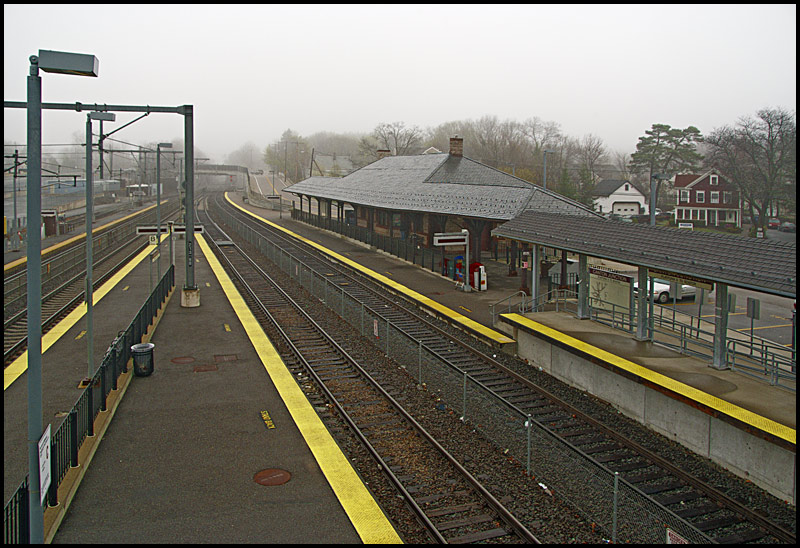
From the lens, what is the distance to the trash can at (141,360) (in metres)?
15.2

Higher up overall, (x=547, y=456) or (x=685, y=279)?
(x=685, y=279)

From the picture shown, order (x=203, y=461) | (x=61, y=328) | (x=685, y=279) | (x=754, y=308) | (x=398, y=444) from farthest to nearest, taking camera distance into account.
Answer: (x=61, y=328)
(x=685, y=279)
(x=754, y=308)
(x=398, y=444)
(x=203, y=461)

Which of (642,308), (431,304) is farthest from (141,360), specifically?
(642,308)

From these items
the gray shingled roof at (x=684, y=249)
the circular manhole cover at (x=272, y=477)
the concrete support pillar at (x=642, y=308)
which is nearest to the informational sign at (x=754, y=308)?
the gray shingled roof at (x=684, y=249)

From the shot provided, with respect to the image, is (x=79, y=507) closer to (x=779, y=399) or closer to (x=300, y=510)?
(x=300, y=510)

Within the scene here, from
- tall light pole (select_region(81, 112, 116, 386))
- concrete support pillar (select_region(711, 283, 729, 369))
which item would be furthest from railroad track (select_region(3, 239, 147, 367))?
concrete support pillar (select_region(711, 283, 729, 369))

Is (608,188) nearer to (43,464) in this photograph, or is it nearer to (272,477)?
(272,477)

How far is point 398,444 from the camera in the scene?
1192cm

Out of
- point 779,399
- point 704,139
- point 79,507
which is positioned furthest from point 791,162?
point 79,507

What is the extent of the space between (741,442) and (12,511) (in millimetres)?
10968

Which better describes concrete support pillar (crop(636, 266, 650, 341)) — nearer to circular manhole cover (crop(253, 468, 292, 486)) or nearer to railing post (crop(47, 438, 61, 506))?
circular manhole cover (crop(253, 468, 292, 486))

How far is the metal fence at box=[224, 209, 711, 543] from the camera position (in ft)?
28.8

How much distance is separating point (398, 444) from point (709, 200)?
63.6 metres

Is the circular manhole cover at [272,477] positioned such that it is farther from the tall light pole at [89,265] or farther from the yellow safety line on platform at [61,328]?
the yellow safety line on platform at [61,328]
